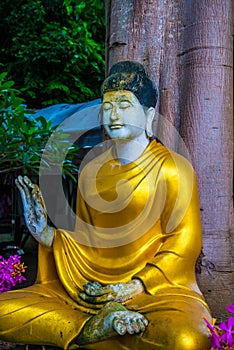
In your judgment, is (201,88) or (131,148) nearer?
(131,148)

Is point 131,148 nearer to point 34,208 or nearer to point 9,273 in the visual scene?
point 34,208

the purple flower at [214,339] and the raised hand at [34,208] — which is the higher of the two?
the raised hand at [34,208]

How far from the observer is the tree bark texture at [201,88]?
3.31m

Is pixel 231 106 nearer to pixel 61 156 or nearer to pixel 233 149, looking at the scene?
pixel 233 149

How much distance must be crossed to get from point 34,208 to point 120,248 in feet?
1.72

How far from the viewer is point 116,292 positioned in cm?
258

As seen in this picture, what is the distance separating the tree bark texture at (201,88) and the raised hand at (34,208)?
3.45 ft

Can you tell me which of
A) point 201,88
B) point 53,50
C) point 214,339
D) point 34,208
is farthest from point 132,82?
point 53,50

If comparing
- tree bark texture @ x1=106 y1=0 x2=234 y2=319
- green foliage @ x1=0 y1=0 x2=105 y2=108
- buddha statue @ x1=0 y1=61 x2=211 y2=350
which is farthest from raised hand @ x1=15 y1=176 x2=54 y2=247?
green foliage @ x1=0 y1=0 x2=105 y2=108

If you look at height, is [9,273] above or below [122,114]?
below

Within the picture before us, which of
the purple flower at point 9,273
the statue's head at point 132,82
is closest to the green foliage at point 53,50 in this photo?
the purple flower at point 9,273

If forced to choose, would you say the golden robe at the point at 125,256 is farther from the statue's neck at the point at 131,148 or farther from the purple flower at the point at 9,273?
the purple flower at the point at 9,273

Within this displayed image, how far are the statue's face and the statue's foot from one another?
3.19 ft

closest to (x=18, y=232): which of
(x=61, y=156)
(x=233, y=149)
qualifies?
(x=61, y=156)
